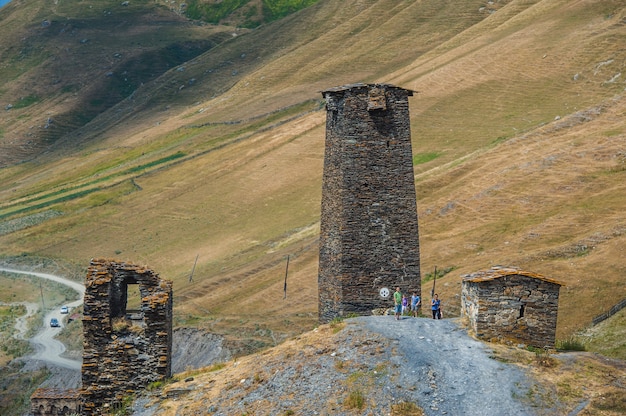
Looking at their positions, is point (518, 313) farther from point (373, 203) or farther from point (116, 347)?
point (116, 347)

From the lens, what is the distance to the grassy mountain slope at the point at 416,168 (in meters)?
53.1

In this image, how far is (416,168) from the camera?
271ft

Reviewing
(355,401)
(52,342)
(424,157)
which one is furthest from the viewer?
(424,157)

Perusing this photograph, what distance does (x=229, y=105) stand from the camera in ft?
517

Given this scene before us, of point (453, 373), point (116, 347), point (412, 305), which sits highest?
point (453, 373)

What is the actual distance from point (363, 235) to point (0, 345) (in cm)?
A: 4356

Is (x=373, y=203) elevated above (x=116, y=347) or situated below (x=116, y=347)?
above

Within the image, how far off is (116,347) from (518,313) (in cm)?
845

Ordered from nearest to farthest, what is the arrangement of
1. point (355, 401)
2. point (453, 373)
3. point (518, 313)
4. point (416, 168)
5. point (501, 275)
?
point (355, 401) < point (453, 373) < point (501, 275) < point (518, 313) < point (416, 168)

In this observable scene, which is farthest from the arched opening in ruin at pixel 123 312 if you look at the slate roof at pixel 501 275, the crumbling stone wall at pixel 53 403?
the crumbling stone wall at pixel 53 403

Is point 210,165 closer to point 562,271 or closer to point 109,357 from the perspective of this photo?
point 562,271

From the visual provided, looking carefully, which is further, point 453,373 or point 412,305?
point 412,305

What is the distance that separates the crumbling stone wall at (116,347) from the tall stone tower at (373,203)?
21.7ft

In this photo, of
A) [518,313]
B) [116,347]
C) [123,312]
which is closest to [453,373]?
[518,313]
